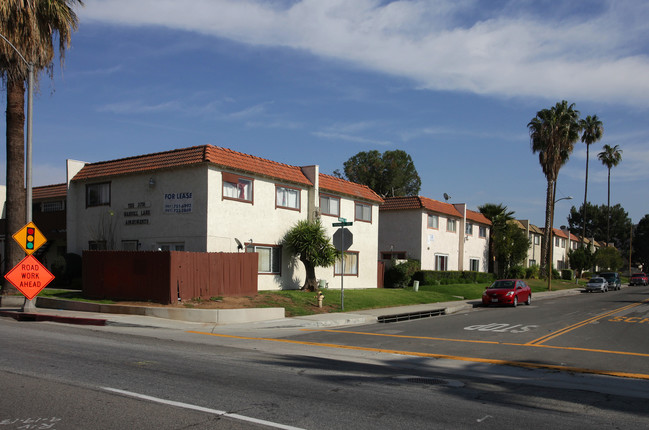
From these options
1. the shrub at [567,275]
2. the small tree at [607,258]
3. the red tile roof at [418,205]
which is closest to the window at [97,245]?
the red tile roof at [418,205]

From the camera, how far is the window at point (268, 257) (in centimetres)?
2523

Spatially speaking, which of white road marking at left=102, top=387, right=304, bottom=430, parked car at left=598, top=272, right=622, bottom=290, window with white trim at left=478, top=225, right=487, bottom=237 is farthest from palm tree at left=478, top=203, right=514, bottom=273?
white road marking at left=102, top=387, right=304, bottom=430

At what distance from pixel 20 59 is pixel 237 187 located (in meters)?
9.57

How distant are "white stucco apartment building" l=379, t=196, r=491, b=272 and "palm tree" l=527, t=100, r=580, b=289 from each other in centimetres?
1083

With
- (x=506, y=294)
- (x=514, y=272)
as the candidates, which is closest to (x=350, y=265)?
(x=506, y=294)

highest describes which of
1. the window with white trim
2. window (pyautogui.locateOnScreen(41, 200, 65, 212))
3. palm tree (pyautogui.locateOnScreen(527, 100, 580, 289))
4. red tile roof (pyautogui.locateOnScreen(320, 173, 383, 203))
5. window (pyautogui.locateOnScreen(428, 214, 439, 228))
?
palm tree (pyautogui.locateOnScreen(527, 100, 580, 289))

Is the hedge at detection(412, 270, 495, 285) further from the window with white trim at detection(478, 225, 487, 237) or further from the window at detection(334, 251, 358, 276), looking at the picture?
the window at detection(334, 251, 358, 276)

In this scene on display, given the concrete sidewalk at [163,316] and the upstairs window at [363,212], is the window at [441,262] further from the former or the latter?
the concrete sidewalk at [163,316]

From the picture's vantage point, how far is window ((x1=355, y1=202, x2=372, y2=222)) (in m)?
32.3

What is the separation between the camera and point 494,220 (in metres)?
51.9

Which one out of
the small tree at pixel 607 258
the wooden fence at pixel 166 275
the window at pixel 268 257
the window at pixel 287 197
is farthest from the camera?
the small tree at pixel 607 258

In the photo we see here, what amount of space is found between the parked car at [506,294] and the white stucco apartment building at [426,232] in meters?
8.86

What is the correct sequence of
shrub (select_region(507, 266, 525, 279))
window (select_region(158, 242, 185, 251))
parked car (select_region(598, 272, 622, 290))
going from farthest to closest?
1. parked car (select_region(598, 272, 622, 290))
2. shrub (select_region(507, 266, 525, 279))
3. window (select_region(158, 242, 185, 251))

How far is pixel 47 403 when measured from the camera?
6.96 metres
